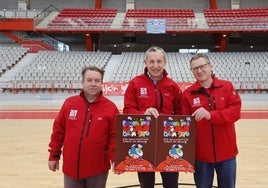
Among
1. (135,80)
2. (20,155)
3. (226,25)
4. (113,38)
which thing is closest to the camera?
(135,80)

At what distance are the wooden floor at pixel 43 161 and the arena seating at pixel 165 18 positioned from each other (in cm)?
1274

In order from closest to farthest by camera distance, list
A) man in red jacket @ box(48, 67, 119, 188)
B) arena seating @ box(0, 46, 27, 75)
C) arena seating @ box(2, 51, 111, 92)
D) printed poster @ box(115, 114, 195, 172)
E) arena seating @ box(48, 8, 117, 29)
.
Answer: printed poster @ box(115, 114, 195, 172) < man in red jacket @ box(48, 67, 119, 188) < arena seating @ box(2, 51, 111, 92) < arena seating @ box(0, 46, 27, 75) < arena seating @ box(48, 8, 117, 29)

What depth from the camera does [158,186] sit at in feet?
11.6

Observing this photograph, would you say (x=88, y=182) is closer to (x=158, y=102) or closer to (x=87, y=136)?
(x=87, y=136)

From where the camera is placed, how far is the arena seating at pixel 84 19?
19.8 m

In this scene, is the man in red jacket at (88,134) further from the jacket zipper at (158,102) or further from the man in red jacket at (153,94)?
the jacket zipper at (158,102)

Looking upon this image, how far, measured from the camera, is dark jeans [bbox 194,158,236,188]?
2.21 metres

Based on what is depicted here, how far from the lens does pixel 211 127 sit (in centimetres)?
218

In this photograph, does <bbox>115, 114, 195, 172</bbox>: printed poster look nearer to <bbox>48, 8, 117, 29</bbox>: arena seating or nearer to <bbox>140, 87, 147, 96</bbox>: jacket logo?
<bbox>140, 87, 147, 96</bbox>: jacket logo

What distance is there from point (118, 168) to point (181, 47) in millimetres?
22107

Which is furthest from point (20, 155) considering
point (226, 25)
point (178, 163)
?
point (226, 25)

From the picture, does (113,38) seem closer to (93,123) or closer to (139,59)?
(139,59)

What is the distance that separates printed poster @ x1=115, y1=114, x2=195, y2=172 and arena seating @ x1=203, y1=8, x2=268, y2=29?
61.2ft

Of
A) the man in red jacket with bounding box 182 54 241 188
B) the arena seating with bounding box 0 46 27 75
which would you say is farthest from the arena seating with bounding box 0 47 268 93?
the man in red jacket with bounding box 182 54 241 188
